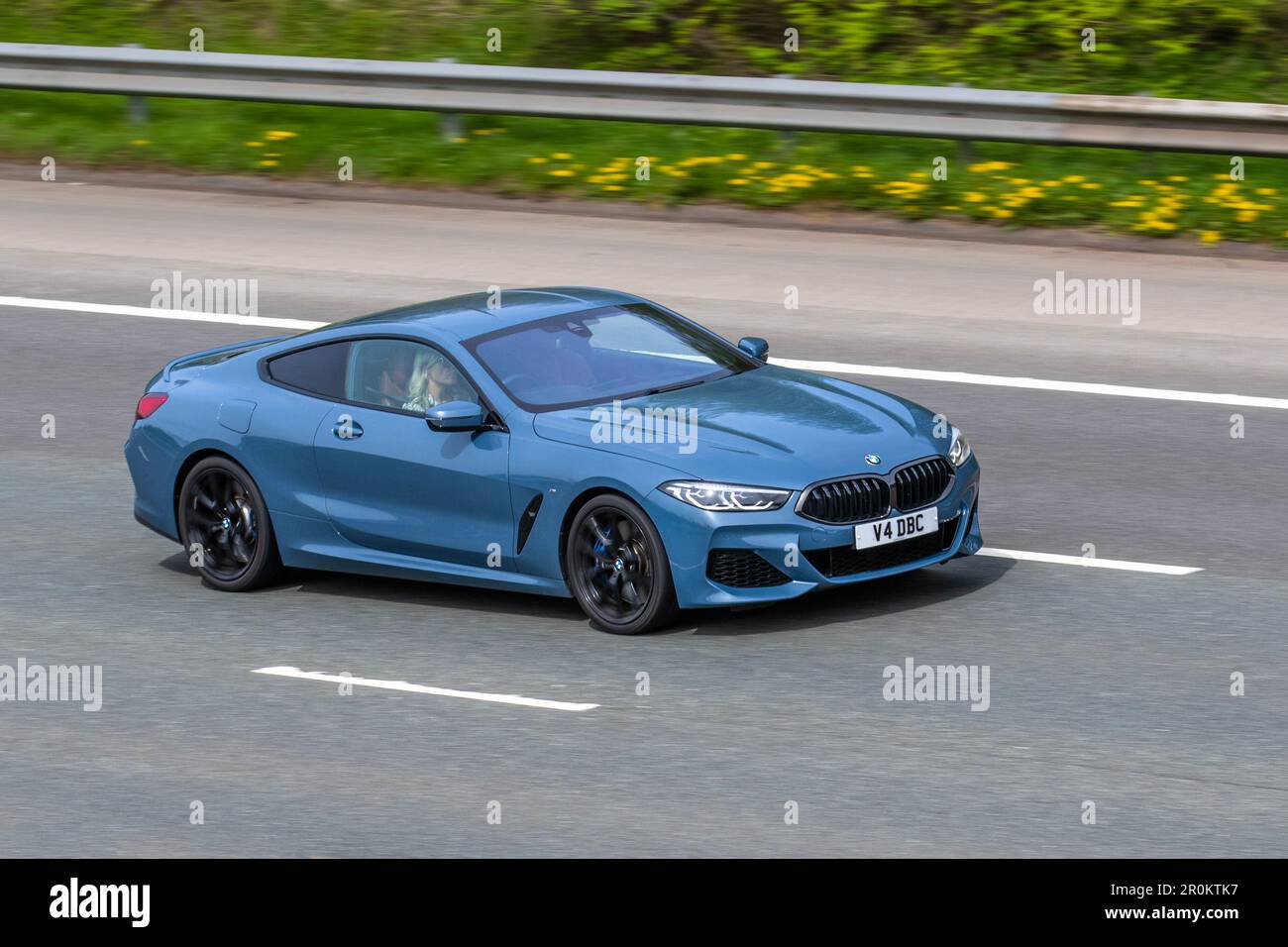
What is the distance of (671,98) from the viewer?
64.3 ft

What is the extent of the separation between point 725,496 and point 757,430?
1.66ft

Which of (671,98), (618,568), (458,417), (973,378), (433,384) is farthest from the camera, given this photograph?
(671,98)

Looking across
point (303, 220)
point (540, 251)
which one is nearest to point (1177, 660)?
point (540, 251)

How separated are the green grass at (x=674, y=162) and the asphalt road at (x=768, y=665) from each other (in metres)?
2.16

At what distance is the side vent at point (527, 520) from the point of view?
1009 cm

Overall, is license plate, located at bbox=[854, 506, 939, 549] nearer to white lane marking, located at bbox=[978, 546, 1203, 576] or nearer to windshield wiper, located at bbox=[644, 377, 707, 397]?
white lane marking, located at bbox=[978, 546, 1203, 576]

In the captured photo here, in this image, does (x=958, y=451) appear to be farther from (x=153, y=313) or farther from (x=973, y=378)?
(x=153, y=313)

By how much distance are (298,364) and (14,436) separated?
339 cm

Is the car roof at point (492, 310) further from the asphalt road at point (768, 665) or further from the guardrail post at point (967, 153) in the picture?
the guardrail post at point (967, 153)

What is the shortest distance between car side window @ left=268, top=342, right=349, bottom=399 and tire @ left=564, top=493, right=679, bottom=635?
1679 millimetres

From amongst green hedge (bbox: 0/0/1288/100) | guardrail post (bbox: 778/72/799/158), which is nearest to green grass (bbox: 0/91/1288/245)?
guardrail post (bbox: 778/72/799/158)

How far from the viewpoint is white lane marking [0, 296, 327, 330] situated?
52.5 ft

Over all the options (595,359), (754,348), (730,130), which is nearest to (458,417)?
(595,359)

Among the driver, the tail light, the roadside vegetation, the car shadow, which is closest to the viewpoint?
the car shadow
